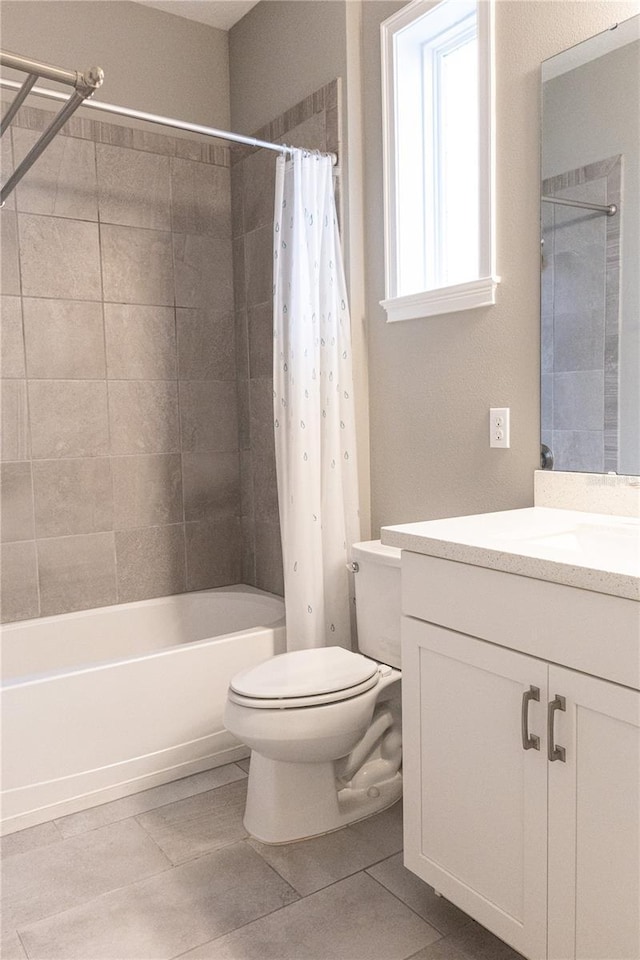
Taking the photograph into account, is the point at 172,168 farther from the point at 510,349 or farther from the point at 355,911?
the point at 355,911

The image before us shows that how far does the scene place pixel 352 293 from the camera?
253 cm

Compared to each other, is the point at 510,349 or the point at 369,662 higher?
the point at 510,349

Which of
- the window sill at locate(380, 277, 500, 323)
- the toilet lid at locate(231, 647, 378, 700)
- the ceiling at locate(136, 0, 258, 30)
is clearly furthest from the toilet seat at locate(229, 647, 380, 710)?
the ceiling at locate(136, 0, 258, 30)

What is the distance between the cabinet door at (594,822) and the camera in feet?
3.79

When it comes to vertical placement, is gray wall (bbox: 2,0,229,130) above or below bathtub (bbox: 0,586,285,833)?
above

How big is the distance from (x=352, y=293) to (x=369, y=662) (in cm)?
124

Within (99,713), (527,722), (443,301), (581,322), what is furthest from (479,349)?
(99,713)

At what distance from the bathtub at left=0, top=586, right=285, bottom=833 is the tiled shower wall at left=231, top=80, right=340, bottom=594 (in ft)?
1.44

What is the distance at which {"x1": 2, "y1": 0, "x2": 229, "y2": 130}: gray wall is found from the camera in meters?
2.67

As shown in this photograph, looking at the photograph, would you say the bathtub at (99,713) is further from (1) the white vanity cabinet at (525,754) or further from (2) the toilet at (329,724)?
(1) the white vanity cabinet at (525,754)

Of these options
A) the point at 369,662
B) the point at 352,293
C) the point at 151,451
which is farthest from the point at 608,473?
the point at 151,451

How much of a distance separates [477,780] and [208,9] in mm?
2948

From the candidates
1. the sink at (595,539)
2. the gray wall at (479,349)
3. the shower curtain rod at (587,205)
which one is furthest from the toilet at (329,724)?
the shower curtain rod at (587,205)

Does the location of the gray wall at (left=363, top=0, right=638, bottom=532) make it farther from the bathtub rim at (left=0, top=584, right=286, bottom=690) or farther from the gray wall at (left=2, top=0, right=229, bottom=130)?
the gray wall at (left=2, top=0, right=229, bottom=130)
